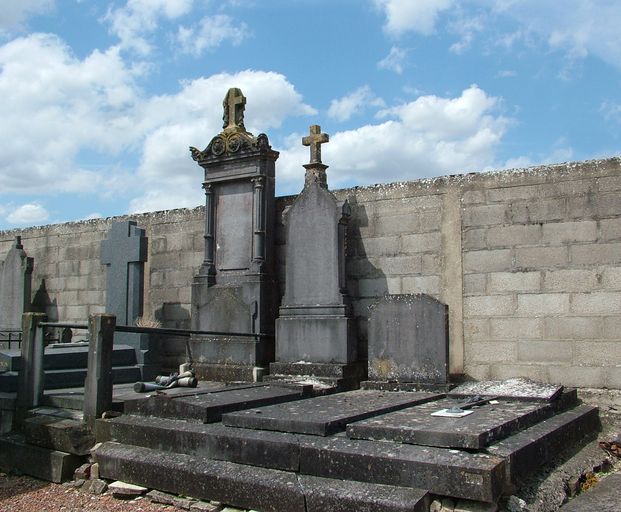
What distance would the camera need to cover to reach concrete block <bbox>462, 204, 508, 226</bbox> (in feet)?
21.2

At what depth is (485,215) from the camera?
6.55 m

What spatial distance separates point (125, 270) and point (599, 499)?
21.4ft

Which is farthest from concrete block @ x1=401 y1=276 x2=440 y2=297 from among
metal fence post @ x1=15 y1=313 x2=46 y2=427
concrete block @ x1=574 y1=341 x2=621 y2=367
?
metal fence post @ x1=15 y1=313 x2=46 y2=427

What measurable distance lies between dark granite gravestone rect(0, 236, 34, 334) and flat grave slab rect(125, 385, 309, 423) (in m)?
5.14

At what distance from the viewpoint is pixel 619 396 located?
577 cm

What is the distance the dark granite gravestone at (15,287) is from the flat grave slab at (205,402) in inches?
202

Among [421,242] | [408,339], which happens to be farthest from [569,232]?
[408,339]

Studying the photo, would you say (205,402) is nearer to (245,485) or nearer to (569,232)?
(245,485)

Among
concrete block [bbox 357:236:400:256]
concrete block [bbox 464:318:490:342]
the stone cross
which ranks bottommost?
concrete block [bbox 464:318:490:342]

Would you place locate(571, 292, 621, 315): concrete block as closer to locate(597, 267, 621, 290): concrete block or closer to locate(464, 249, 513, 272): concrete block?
locate(597, 267, 621, 290): concrete block

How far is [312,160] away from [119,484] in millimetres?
3943

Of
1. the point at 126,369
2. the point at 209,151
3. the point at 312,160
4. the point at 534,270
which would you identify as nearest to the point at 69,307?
the point at 126,369

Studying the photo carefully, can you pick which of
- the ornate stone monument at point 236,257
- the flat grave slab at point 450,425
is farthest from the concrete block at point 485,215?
the ornate stone monument at point 236,257

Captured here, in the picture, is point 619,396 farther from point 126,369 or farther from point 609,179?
point 126,369
